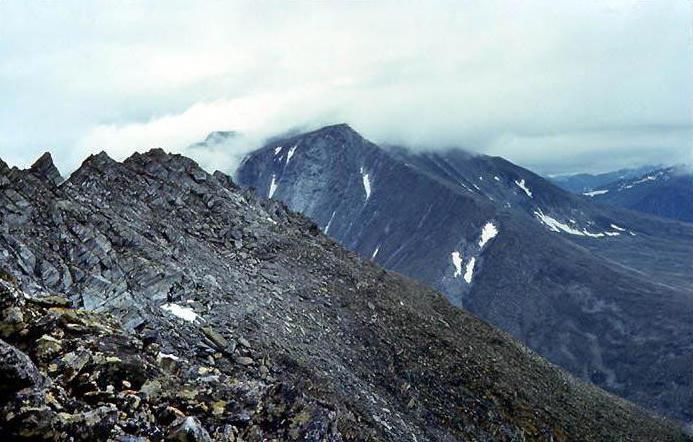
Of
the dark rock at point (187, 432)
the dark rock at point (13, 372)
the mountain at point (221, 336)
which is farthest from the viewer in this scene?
the mountain at point (221, 336)

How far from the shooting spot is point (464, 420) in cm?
4472

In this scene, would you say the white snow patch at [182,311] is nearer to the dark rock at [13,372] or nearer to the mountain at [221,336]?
the mountain at [221,336]

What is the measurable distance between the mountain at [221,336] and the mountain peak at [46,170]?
0.22 m

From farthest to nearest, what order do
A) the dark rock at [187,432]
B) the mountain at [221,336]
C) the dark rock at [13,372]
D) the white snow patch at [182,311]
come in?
the white snow patch at [182,311], the mountain at [221,336], the dark rock at [187,432], the dark rock at [13,372]

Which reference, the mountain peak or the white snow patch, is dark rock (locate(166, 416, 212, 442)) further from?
the mountain peak

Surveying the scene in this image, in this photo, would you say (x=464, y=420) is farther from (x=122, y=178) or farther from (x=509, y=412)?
(x=122, y=178)

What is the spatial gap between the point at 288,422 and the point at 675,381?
7144 inches

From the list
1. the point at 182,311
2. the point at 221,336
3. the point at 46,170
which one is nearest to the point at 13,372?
the point at 221,336

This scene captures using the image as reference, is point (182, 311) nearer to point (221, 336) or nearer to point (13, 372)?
point (221, 336)

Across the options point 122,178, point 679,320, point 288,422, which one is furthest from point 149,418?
point 679,320

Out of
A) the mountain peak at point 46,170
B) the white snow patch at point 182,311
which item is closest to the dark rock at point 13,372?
the white snow patch at point 182,311

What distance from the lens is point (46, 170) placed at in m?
49.1

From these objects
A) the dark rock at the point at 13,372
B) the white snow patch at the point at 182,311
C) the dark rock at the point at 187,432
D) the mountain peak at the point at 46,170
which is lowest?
the white snow patch at the point at 182,311

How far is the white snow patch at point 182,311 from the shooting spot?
121ft
